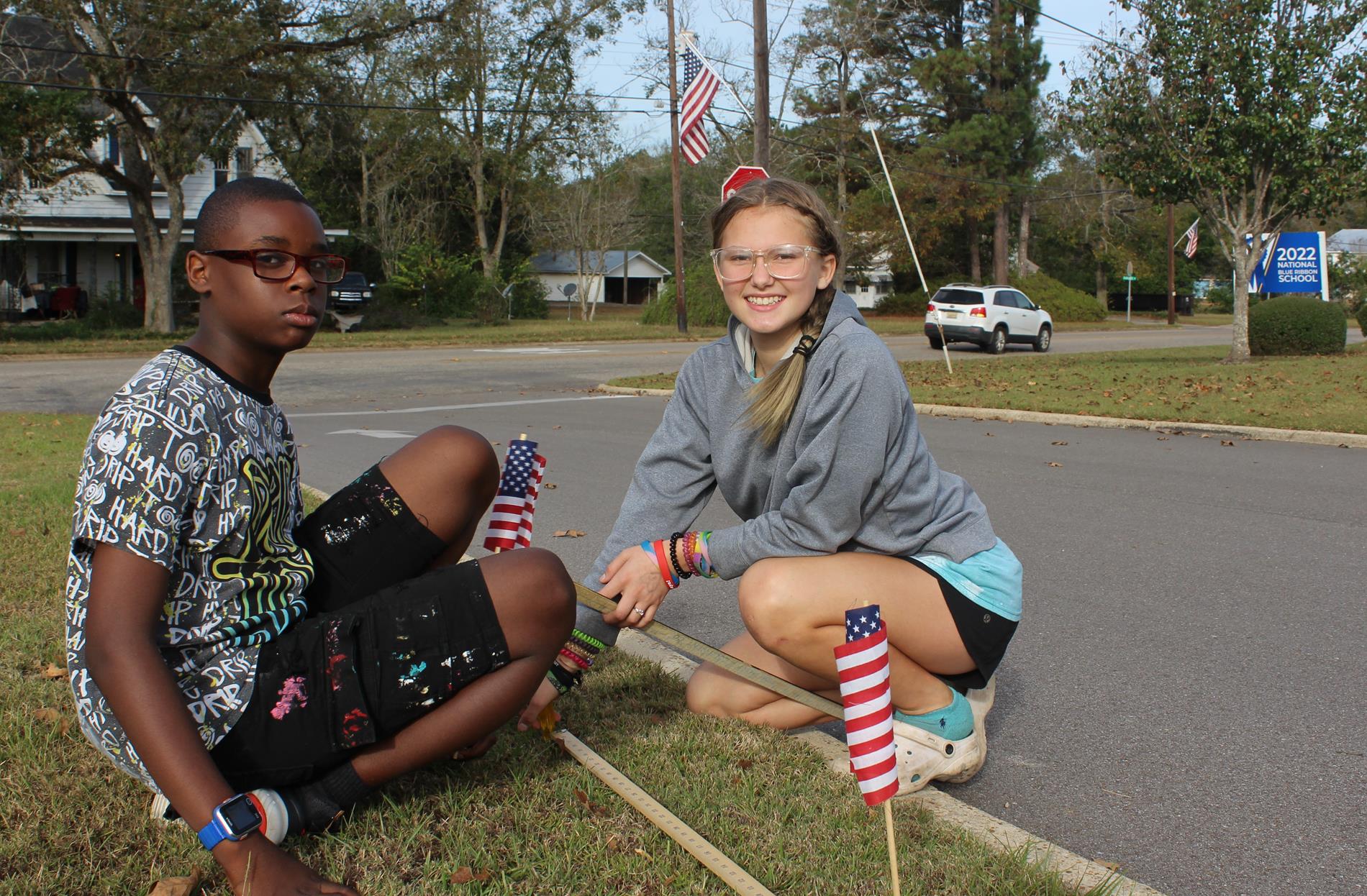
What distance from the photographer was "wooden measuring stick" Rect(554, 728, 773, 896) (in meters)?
2.44

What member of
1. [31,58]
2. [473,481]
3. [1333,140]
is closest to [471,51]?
[31,58]

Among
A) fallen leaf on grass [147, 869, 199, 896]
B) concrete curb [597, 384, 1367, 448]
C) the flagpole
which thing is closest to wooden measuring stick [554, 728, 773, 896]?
the flagpole

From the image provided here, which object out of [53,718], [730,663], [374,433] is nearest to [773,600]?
[730,663]

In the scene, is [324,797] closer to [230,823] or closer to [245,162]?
[230,823]

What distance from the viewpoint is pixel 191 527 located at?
233 cm

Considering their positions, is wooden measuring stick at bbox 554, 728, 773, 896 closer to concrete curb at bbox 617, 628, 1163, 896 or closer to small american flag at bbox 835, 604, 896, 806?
small american flag at bbox 835, 604, 896, 806

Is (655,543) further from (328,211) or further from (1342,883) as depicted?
(328,211)

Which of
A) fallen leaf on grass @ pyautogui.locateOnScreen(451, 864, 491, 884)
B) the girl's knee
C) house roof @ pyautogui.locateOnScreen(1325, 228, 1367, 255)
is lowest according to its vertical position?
fallen leaf on grass @ pyautogui.locateOnScreen(451, 864, 491, 884)

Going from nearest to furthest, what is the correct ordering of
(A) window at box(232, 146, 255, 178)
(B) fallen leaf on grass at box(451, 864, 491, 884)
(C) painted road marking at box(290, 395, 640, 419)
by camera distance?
(B) fallen leaf on grass at box(451, 864, 491, 884), (C) painted road marking at box(290, 395, 640, 419), (A) window at box(232, 146, 255, 178)

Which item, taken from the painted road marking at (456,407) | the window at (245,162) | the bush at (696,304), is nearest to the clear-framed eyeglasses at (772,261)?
the painted road marking at (456,407)

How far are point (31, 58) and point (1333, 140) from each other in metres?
28.4

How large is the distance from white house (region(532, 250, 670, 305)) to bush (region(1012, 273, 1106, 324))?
29.7 m

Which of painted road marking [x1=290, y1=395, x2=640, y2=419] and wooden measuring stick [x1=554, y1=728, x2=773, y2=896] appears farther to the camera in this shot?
painted road marking [x1=290, y1=395, x2=640, y2=419]

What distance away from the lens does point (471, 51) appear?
4478 centimetres
